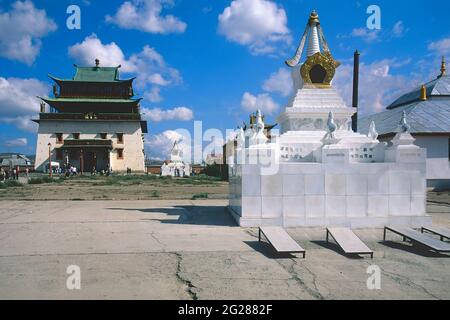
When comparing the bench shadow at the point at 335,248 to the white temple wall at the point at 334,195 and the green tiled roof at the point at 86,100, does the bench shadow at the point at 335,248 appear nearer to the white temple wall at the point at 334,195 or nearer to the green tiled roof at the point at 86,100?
the white temple wall at the point at 334,195

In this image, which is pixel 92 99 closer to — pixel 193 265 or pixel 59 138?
pixel 59 138

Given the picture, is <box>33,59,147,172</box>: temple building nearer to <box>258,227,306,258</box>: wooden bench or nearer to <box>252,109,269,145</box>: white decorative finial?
<box>252,109,269,145</box>: white decorative finial

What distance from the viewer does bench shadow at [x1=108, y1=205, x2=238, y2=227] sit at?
9.96 metres

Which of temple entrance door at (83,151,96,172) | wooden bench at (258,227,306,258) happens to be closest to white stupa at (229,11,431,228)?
wooden bench at (258,227,306,258)

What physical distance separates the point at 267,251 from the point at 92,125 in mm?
52373

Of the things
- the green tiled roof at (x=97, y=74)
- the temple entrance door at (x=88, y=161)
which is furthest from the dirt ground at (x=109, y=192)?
the green tiled roof at (x=97, y=74)

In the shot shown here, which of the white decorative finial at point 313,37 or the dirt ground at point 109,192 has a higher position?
the white decorative finial at point 313,37

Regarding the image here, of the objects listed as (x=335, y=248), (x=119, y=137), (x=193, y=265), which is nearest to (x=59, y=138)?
(x=119, y=137)

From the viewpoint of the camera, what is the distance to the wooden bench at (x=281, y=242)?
625cm

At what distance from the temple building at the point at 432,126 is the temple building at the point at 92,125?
37.2 meters

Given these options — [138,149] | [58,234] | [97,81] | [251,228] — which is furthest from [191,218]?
[97,81]

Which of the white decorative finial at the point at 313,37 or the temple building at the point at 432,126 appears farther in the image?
the temple building at the point at 432,126

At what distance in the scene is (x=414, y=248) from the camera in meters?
7.23
